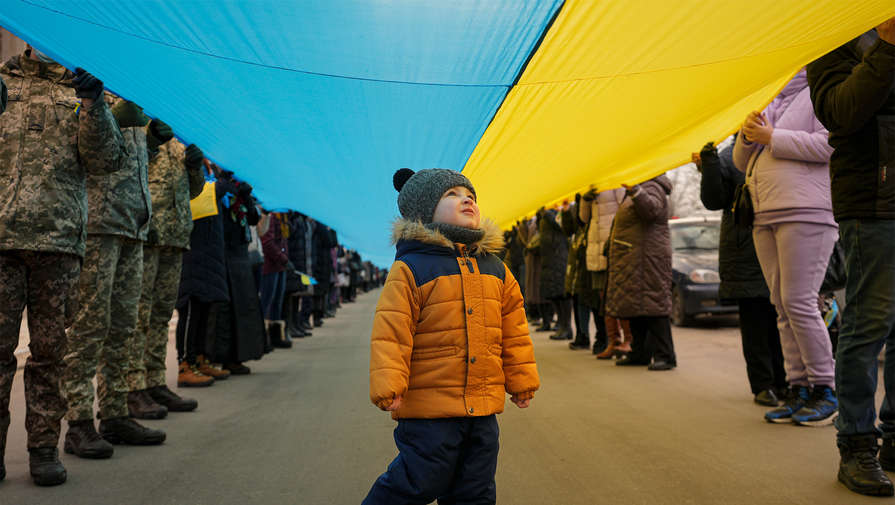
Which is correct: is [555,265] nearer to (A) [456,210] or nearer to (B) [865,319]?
(B) [865,319]

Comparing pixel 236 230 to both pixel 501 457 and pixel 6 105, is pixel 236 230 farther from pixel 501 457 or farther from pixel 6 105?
pixel 501 457

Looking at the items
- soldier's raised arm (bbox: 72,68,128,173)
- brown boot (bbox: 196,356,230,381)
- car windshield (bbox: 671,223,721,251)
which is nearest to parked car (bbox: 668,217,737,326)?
car windshield (bbox: 671,223,721,251)

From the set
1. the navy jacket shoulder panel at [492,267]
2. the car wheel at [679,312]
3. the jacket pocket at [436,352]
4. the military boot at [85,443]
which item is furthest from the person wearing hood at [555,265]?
the jacket pocket at [436,352]

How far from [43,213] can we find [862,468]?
3.76m

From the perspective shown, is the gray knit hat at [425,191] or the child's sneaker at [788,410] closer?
the gray knit hat at [425,191]

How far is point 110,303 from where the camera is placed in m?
3.78

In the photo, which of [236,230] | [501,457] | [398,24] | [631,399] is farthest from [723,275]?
[236,230]

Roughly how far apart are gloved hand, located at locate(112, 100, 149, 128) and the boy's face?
217 centimetres

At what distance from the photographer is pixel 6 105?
308 cm

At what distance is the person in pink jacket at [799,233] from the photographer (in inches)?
152

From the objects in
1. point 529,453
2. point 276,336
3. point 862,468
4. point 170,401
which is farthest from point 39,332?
point 276,336

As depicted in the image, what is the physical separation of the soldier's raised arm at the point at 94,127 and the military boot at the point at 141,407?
1.88 m

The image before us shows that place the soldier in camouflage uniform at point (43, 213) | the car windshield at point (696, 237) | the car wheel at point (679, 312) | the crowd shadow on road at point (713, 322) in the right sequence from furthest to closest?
the car windshield at point (696, 237) < the crowd shadow on road at point (713, 322) < the car wheel at point (679, 312) < the soldier in camouflage uniform at point (43, 213)

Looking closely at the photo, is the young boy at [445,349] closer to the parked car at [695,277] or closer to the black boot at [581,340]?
the black boot at [581,340]
